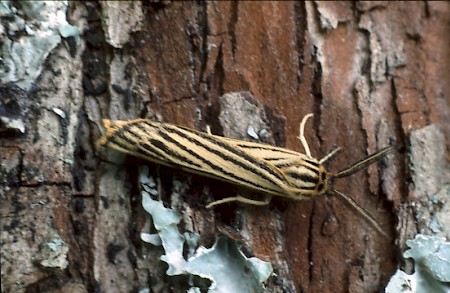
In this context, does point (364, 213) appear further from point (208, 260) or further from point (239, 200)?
point (208, 260)

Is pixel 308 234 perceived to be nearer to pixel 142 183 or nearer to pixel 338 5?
pixel 142 183

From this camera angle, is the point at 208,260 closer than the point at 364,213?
Yes

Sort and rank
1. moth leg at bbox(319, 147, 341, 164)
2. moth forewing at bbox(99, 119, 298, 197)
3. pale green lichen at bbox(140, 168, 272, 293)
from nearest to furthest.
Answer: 1. pale green lichen at bbox(140, 168, 272, 293)
2. moth forewing at bbox(99, 119, 298, 197)
3. moth leg at bbox(319, 147, 341, 164)

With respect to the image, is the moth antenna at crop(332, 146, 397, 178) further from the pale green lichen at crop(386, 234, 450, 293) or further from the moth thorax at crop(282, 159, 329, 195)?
the pale green lichen at crop(386, 234, 450, 293)

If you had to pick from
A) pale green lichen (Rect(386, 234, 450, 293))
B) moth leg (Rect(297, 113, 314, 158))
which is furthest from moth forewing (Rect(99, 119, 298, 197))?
pale green lichen (Rect(386, 234, 450, 293))

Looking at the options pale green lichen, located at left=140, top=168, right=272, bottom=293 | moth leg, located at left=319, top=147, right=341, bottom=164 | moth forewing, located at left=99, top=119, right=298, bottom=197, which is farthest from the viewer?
moth leg, located at left=319, top=147, right=341, bottom=164

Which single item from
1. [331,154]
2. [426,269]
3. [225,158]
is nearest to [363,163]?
[331,154]

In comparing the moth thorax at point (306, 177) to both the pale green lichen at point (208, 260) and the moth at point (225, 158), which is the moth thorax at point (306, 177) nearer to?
the moth at point (225, 158)
